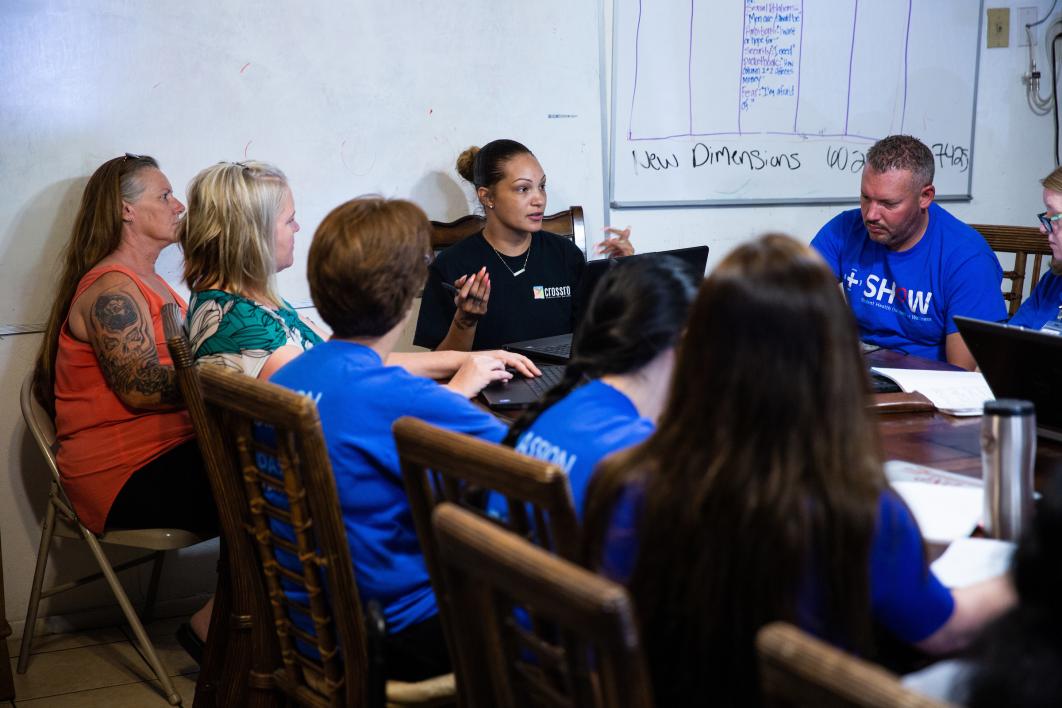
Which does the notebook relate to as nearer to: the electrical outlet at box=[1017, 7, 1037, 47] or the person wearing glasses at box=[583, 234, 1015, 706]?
the person wearing glasses at box=[583, 234, 1015, 706]

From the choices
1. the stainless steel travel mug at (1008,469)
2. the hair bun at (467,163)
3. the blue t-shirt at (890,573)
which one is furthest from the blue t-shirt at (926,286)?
the blue t-shirt at (890,573)

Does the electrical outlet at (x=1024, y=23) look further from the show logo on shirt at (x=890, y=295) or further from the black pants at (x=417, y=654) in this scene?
the black pants at (x=417, y=654)

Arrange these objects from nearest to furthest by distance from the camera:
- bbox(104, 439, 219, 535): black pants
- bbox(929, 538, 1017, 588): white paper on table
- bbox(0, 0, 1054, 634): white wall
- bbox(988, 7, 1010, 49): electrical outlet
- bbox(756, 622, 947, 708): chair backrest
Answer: bbox(756, 622, 947, 708): chair backrest < bbox(929, 538, 1017, 588): white paper on table < bbox(104, 439, 219, 535): black pants < bbox(0, 0, 1054, 634): white wall < bbox(988, 7, 1010, 49): electrical outlet

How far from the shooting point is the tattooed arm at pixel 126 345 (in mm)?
2406

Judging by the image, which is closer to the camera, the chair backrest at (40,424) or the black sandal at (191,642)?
the black sandal at (191,642)

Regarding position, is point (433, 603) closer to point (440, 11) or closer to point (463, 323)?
point (463, 323)

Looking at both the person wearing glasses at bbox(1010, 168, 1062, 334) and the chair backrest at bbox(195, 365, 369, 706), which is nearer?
the chair backrest at bbox(195, 365, 369, 706)

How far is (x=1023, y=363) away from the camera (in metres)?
1.63

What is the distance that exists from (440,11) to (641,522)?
2436 millimetres

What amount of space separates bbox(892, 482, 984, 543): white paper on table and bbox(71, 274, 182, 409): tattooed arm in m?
1.67

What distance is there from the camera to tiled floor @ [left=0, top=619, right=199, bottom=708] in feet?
8.27

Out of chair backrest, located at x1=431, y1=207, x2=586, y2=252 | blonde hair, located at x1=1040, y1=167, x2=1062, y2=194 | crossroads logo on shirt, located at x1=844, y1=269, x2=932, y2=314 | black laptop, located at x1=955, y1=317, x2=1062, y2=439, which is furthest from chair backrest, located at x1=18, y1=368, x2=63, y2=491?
blonde hair, located at x1=1040, y1=167, x2=1062, y2=194

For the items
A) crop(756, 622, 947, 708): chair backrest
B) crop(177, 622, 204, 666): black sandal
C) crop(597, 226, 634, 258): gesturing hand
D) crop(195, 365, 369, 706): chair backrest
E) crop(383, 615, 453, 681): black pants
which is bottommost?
crop(177, 622, 204, 666): black sandal

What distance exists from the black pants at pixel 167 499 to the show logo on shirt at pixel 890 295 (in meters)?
1.76
